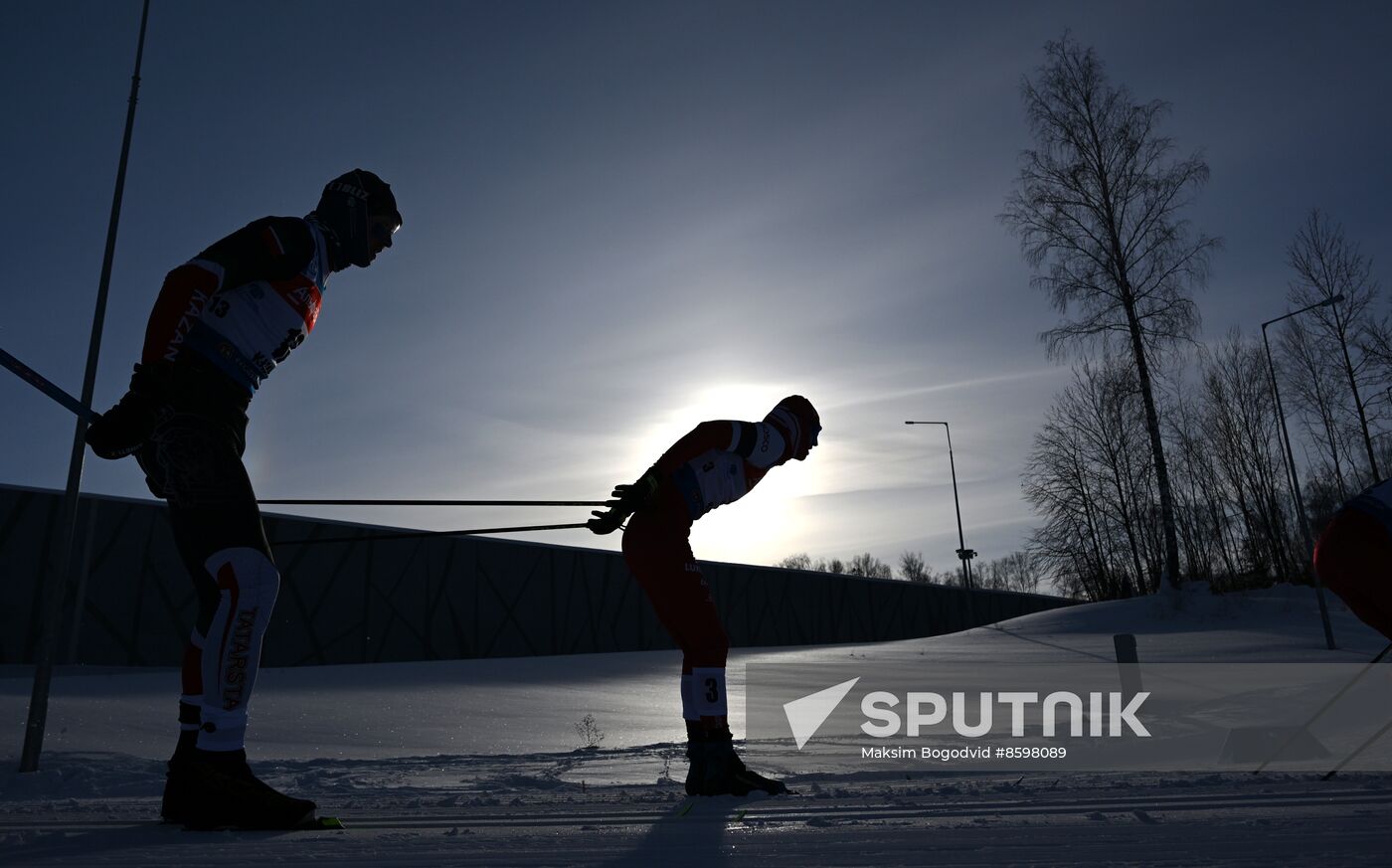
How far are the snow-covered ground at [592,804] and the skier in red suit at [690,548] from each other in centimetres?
22

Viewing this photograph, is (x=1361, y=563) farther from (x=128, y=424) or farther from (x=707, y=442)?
(x=128, y=424)

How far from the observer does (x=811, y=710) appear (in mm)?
7207

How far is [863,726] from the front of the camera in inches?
237

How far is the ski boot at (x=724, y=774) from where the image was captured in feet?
10.6

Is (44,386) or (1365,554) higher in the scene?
(44,386)

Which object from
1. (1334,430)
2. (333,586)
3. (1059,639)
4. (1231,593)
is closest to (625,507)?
(333,586)

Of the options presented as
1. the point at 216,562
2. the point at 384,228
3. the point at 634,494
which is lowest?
the point at 216,562

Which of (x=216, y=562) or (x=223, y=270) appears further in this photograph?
(x=223, y=270)

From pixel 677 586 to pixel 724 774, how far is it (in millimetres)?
763

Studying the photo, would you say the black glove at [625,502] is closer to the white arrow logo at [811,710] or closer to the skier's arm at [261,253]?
the skier's arm at [261,253]

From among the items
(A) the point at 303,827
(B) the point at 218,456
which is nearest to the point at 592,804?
(A) the point at 303,827

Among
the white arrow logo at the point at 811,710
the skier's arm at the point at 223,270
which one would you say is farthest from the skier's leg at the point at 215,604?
the white arrow logo at the point at 811,710

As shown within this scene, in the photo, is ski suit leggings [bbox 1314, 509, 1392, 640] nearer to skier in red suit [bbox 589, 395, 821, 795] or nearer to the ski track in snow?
the ski track in snow

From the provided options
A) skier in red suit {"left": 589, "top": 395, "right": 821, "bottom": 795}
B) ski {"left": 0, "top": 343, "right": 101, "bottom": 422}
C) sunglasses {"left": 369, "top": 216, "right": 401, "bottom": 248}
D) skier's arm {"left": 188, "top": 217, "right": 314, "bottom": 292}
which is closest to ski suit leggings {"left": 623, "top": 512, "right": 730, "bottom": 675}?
skier in red suit {"left": 589, "top": 395, "right": 821, "bottom": 795}
